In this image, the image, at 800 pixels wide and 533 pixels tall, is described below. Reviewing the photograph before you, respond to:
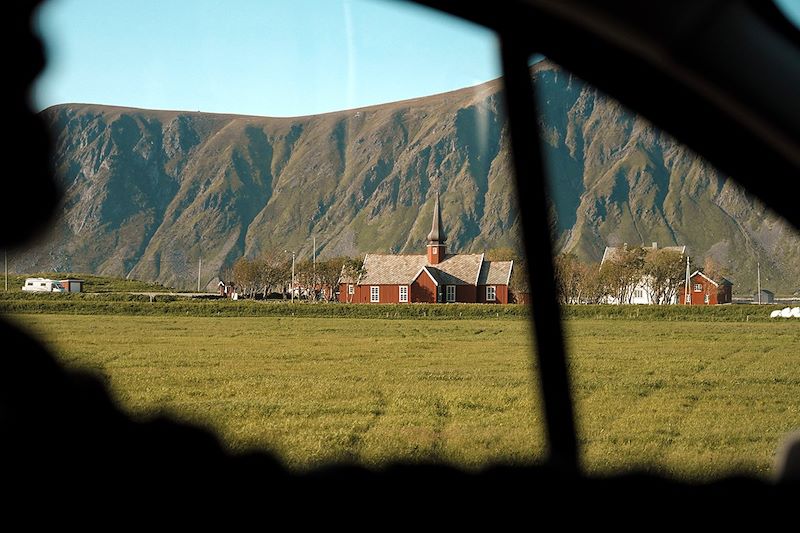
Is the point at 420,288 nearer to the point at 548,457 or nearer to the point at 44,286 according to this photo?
the point at 44,286

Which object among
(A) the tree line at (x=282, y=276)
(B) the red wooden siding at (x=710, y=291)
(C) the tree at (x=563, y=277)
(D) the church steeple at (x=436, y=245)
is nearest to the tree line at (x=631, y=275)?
(B) the red wooden siding at (x=710, y=291)

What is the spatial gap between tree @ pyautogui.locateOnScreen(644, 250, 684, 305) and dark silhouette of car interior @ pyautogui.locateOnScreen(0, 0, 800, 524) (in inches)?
1433

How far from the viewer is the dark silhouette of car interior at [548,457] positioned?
40 centimetres

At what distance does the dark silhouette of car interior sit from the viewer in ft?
1.30

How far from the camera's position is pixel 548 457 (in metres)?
0.58

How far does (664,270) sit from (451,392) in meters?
31.2

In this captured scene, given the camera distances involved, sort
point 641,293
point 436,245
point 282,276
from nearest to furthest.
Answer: point 641,293, point 282,276, point 436,245

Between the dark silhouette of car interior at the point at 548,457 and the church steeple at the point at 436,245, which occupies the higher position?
the church steeple at the point at 436,245

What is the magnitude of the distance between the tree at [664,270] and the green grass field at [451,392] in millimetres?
15252

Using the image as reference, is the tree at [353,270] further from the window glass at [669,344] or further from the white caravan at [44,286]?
the window glass at [669,344]

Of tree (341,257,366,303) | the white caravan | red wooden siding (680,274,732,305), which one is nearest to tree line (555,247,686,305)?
red wooden siding (680,274,732,305)

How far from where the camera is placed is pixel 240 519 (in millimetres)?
382

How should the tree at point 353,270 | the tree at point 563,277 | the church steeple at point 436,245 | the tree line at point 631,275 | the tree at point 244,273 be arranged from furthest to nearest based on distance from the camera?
the tree at point 353,270 < the church steeple at point 436,245 < the tree at point 244,273 < the tree line at point 631,275 < the tree at point 563,277

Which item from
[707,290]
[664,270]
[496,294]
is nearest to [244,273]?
[496,294]
